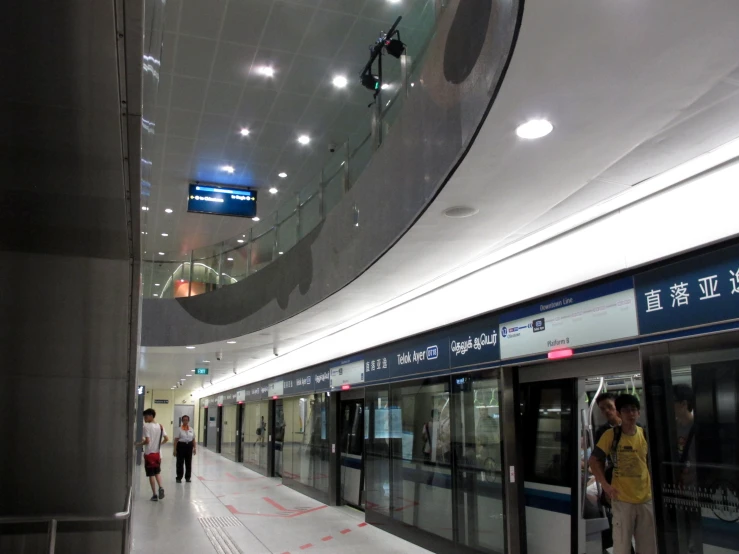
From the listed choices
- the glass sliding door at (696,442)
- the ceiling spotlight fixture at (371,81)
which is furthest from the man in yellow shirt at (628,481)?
the ceiling spotlight fixture at (371,81)

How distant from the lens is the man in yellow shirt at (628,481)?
5.14 metres

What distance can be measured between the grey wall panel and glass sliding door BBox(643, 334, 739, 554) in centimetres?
207

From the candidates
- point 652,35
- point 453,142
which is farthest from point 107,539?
point 652,35

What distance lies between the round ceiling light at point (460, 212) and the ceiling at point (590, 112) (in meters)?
0.06

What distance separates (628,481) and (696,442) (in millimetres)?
1352

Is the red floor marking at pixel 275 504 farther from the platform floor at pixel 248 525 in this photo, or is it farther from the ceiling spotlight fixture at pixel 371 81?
the ceiling spotlight fixture at pixel 371 81

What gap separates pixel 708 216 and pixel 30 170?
4.11m

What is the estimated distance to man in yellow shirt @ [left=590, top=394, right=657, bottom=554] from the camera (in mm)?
5141

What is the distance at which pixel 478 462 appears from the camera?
6.51 m

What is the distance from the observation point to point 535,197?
14.1 ft

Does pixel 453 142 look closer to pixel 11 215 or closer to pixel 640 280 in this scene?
pixel 640 280

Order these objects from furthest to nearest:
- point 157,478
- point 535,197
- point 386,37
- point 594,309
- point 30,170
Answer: point 157,478 → point 386,37 → point 594,309 → point 535,197 → point 30,170

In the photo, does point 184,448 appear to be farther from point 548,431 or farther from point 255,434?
point 548,431

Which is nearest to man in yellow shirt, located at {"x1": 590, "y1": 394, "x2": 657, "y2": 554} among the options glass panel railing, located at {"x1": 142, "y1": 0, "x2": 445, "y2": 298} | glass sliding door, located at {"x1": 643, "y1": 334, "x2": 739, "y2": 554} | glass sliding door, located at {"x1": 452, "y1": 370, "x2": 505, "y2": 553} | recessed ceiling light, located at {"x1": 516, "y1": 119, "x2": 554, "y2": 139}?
glass sliding door, located at {"x1": 643, "y1": 334, "x2": 739, "y2": 554}
